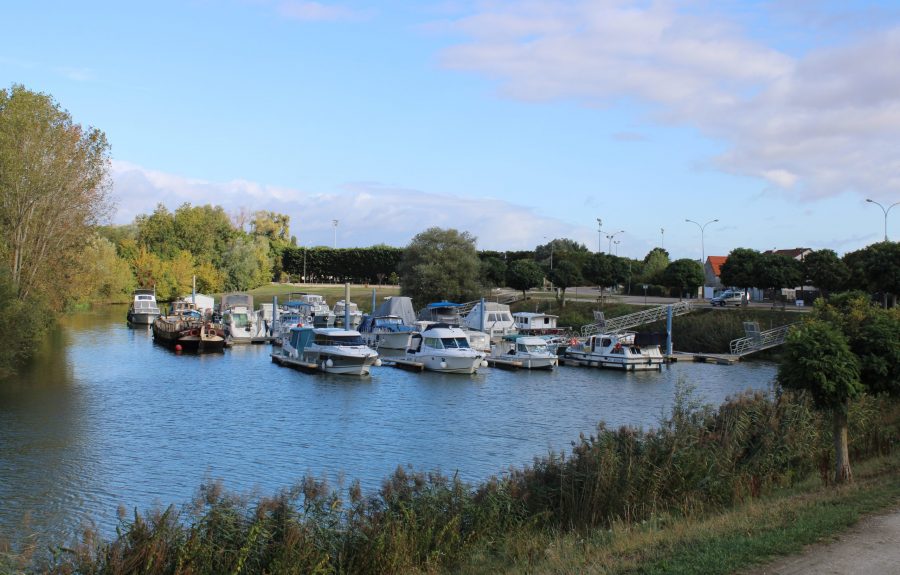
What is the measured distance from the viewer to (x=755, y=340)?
196 ft

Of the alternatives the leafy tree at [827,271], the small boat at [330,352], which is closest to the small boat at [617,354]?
the small boat at [330,352]

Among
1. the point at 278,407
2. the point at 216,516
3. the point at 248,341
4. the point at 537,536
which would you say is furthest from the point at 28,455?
the point at 248,341

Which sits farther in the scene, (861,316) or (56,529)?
(861,316)

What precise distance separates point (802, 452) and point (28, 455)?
22.4 meters

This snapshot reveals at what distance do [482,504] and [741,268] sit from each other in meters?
Answer: 64.7

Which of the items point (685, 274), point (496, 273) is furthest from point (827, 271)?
point (496, 273)

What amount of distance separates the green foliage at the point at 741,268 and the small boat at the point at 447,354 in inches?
1279

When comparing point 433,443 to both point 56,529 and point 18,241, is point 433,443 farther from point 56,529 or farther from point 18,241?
point 18,241

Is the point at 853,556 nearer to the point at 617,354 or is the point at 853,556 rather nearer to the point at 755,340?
the point at 617,354

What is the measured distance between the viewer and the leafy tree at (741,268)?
74.1 metres

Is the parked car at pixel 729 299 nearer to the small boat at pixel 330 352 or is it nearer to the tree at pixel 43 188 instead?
the small boat at pixel 330 352

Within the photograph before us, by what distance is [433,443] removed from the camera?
29297mm

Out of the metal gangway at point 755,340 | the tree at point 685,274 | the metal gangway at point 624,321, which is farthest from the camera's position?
the tree at point 685,274

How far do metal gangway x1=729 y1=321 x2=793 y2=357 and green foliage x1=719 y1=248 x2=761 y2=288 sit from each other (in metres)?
13.2
